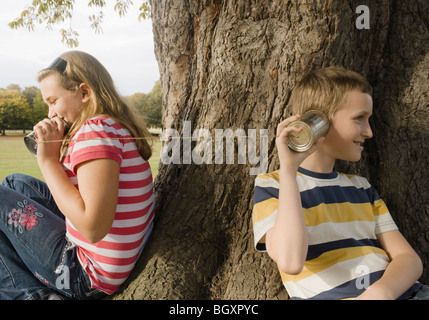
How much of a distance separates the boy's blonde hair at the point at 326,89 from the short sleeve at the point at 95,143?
3.06 ft

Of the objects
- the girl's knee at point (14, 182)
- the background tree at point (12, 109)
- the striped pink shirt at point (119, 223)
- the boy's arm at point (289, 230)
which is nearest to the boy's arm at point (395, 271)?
the boy's arm at point (289, 230)

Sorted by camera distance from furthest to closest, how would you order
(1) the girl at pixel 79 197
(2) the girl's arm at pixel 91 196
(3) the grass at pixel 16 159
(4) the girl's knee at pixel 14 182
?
1. (3) the grass at pixel 16 159
2. (4) the girl's knee at pixel 14 182
3. (1) the girl at pixel 79 197
4. (2) the girl's arm at pixel 91 196

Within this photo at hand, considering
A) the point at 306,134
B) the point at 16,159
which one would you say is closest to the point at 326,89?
the point at 306,134

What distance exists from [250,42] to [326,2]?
0.44m

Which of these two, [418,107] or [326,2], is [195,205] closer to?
[326,2]

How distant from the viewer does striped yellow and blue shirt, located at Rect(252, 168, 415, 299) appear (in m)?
1.69

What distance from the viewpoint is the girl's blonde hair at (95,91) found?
207 cm

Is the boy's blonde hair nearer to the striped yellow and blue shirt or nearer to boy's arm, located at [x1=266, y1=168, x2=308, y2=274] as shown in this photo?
the striped yellow and blue shirt

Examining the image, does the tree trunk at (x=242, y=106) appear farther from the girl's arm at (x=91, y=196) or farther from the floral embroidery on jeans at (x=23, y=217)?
the floral embroidery on jeans at (x=23, y=217)

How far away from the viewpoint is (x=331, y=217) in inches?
69.2

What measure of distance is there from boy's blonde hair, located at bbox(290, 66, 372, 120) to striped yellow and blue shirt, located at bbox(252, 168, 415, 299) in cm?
33

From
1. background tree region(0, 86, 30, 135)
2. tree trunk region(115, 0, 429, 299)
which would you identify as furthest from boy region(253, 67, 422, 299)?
background tree region(0, 86, 30, 135)

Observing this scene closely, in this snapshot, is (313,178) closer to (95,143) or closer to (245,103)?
(245,103)

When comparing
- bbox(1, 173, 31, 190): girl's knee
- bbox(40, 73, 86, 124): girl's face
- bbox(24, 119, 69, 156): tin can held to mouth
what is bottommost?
bbox(1, 173, 31, 190): girl's knee
